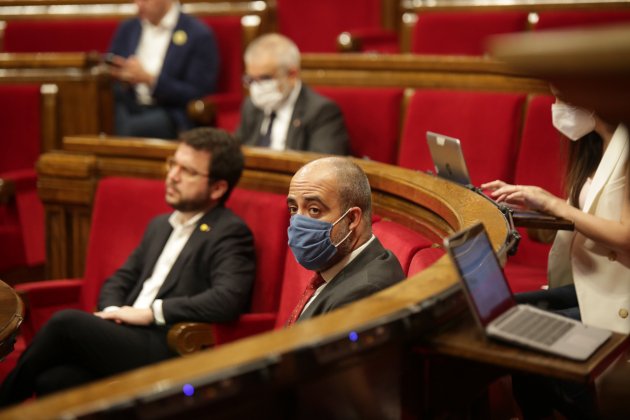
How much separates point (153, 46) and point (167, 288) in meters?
1.31

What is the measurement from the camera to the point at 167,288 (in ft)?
5.28

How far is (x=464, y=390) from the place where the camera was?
870 millimetres

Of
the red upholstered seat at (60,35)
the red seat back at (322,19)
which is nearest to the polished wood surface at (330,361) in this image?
the red seat back at (322,19)

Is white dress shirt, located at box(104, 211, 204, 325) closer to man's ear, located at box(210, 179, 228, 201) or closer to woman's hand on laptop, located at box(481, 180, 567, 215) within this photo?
man's ear, located at box(210, 179, 228, 201)

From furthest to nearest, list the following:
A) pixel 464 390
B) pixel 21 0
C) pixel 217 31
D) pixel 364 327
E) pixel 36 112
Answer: pixel 21 0
pixel 217 31
pixel 36 112
pixel 464 390
pixel 364 327

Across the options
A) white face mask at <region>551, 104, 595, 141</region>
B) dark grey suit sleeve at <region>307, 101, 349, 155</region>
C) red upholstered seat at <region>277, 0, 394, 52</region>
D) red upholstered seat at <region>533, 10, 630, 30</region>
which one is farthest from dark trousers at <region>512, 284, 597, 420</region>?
red upholstered seat at <region>277, 0, 394, 52</region>

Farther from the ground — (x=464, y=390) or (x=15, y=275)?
(x=464, y=390)

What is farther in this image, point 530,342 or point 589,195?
point 589,195

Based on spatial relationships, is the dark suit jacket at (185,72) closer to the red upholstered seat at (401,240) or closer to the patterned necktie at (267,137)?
the patterned necktie at (267,137)

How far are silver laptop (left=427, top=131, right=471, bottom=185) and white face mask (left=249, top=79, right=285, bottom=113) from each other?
82 centimetres

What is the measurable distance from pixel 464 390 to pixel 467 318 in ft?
0.21

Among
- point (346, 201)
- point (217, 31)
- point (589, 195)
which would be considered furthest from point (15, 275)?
point (589, 195)

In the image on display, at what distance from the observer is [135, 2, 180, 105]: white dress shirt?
108 inches

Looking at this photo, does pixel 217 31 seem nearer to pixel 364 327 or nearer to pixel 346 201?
pixel 346 201
